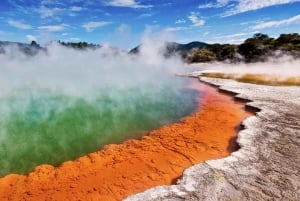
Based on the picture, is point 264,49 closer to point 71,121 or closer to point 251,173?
point 71,121

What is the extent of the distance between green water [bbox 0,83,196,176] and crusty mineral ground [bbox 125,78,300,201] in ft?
16.0

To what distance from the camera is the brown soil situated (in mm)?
7836

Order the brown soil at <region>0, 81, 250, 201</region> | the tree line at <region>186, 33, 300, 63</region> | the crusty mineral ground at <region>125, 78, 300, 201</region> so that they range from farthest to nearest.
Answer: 1. the tree line at <region>186, 33, 300, 63</region>
2. the brown soil at <region>0, 81, 250, 201</region>
3. the crusty mineral ground at <region>125, 78, 300, 201</region>

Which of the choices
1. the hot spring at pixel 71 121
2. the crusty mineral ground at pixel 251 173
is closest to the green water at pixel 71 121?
the hot spring at pixel 71 121

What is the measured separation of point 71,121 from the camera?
15.3 m

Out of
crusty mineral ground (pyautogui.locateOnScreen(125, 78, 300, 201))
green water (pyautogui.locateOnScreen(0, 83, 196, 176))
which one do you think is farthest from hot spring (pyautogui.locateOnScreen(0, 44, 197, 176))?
crusty mineral ground (pyautogui.locateOnScreen(125, 78, 300, 201))

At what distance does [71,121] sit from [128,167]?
7.12 metres

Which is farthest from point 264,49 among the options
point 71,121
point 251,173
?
point 251,173

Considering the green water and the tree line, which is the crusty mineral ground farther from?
the tree line

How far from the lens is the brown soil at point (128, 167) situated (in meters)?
7.84

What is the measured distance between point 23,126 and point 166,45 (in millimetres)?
100405

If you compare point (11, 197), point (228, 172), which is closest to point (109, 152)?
point (11, 197)

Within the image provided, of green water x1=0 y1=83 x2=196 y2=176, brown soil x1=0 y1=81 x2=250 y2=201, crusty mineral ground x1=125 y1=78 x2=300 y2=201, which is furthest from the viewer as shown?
green water x1=0 y1=83 x2=196 y2=176

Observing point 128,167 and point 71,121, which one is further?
point 71,121
